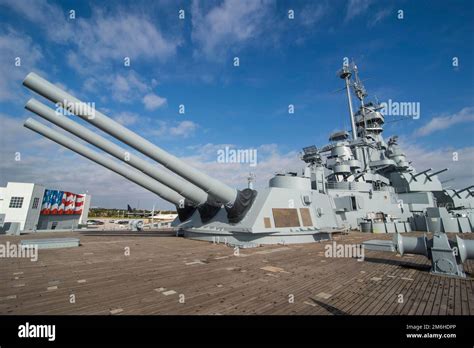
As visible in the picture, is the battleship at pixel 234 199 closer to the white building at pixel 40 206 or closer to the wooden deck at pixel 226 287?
the wooden deck at pixel 226 287

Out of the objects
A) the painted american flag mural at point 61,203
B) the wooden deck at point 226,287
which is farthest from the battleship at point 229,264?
the painted american flag mural at point 61,203

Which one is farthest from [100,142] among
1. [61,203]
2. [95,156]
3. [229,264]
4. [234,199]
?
[61,203]

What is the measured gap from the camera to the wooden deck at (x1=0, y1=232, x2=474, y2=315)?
3.21 metres

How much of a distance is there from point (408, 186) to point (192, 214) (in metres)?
26.6

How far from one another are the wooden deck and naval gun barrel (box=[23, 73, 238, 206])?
350cm

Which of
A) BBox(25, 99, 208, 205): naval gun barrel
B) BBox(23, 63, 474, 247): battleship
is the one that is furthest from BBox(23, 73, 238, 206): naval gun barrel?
BBox(25, 99, 208, 205): naval gun barrel

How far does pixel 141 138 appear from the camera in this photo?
820 centimetres

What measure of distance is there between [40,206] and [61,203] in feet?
11.6

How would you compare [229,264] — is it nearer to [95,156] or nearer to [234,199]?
[234,199]

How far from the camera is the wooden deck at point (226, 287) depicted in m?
3.21

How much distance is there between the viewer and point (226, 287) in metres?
4.22

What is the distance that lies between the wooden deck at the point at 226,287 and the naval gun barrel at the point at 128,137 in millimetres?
3497
